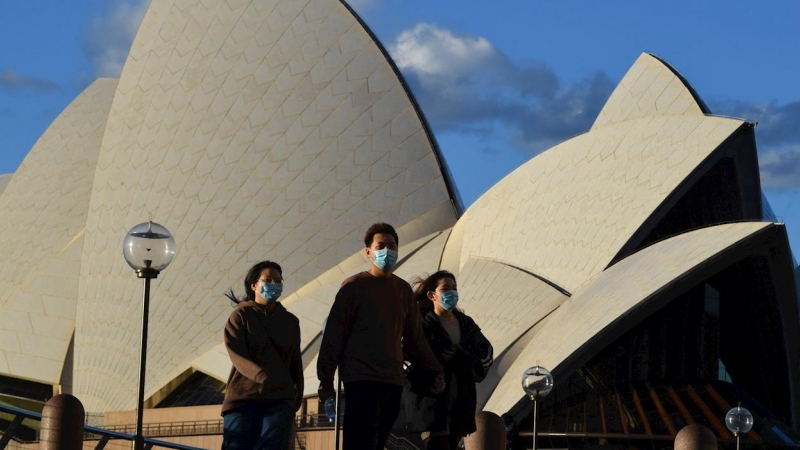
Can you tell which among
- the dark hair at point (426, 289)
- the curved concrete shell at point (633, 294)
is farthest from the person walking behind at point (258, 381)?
the curved concrete shell at point (633, 294)

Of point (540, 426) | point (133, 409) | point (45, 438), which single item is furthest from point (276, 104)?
point (45, 438)

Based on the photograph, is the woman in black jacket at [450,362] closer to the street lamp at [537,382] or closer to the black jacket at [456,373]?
the black jacket at [456,373]

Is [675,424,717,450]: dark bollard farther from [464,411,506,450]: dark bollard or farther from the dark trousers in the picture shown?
the dark trousers

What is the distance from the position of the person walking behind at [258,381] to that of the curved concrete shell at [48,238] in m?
20.3

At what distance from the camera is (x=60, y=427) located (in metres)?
7.80

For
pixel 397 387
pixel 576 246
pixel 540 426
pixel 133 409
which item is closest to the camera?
pixel 397 387

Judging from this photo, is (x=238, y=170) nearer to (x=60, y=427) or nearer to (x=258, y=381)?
(x=60, y=427)

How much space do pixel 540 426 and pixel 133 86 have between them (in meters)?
11.9

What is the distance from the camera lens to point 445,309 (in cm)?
769

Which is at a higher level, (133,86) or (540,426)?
(133,86)

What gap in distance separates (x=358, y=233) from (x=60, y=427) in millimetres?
17545

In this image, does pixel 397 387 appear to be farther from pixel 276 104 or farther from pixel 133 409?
pixel 276 104

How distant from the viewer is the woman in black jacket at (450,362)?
763 cm

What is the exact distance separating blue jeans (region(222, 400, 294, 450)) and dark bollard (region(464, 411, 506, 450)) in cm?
232
